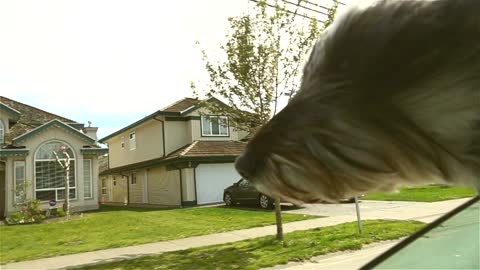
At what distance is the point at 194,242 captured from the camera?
46.3ft

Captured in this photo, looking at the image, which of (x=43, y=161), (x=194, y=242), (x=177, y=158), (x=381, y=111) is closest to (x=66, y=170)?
(x=43, y=161)

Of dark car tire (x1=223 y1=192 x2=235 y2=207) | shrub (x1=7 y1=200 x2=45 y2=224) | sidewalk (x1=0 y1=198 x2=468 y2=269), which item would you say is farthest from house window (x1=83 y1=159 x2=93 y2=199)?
sidewalk (x1=0 y1=198 x2=468 y2=269)

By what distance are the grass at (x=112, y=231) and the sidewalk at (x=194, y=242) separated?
74cm

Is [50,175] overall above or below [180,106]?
below

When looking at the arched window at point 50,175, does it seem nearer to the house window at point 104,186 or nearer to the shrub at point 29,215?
the shrub at point 29,215

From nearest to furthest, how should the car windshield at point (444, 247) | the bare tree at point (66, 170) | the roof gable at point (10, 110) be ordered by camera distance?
the car windshield at point (444, 247) → the bare tree at point (66, 170) → the roof gable at point (10, 110)

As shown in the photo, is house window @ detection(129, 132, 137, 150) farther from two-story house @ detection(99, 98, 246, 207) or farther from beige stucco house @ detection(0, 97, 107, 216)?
beige stucco house @ detection(0, 97, 107, 216)

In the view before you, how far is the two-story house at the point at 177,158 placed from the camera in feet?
97.0

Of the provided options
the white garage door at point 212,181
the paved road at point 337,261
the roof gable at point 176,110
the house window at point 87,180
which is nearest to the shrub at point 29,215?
the house window at point 87,180

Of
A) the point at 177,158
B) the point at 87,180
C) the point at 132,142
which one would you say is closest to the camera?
the point at 177,158

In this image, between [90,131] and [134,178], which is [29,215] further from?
[134,178]

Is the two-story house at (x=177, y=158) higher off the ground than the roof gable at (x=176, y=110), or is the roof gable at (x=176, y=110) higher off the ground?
the roof gable at (x=176, y=110)

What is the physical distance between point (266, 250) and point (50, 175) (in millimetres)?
21372

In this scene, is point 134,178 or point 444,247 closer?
point 444,247
